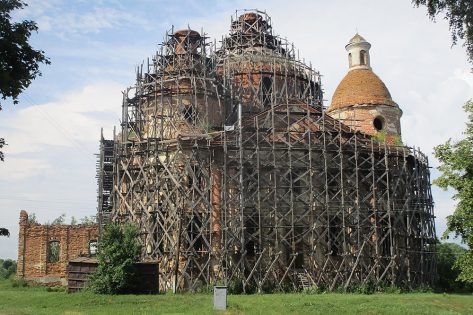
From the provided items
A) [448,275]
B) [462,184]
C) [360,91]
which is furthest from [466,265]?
[360,91]

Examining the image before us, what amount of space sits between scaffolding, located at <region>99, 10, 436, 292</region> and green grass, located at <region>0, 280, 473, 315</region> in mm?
3656

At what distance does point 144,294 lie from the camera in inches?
891

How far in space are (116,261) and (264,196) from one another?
7.28 m

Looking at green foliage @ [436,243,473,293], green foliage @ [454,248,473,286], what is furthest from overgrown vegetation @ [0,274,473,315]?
green foliage @ [436,243,473,293]

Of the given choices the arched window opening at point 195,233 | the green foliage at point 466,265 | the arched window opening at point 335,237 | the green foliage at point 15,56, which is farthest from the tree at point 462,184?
the green foliage at point 15,56

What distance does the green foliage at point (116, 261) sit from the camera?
72.1 ft

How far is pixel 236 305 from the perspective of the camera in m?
19.2

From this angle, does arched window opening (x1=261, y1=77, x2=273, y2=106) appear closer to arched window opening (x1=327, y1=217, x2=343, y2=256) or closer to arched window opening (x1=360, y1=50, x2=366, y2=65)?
arched window opening (x1=360, y1=50, x2=366, y2=65)

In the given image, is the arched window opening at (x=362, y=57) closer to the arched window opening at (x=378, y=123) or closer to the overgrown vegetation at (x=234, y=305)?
the arched window opening at (x=378, y=123)

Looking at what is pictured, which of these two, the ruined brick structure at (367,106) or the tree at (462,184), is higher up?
A: the ruined brick structure at (367,106)

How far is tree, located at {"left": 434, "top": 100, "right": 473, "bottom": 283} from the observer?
22.1 metres

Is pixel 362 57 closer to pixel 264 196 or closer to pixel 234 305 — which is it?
pixel 264 196

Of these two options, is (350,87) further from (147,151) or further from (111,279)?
(111,279)

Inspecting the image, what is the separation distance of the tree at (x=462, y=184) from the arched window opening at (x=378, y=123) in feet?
25.5
